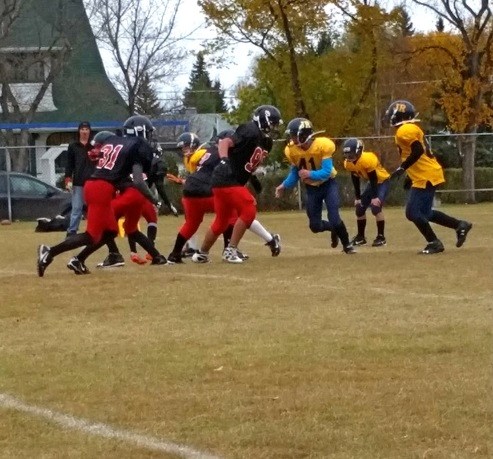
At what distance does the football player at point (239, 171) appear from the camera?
46.2 feet

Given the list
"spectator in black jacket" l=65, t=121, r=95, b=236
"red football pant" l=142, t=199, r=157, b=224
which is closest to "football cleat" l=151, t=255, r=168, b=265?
"red football pant" l=142, t=199, r=157, b=224

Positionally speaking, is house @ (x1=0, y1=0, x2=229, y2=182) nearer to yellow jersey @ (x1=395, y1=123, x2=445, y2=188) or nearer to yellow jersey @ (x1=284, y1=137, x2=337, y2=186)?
yellow jersey @ (x1=284, y1=137, x2=337, y2=186)

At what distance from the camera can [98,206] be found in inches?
515

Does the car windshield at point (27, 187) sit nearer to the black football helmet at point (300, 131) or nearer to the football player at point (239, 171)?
the black football helmet at point (300, 131)

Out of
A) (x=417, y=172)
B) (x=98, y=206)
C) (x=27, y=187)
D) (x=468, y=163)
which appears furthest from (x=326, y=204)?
(x=468, y=163)

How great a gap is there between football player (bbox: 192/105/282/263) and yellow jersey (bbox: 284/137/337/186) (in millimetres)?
735

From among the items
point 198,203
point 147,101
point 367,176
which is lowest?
point 198,203

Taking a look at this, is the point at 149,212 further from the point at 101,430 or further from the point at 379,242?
the point at 101,430

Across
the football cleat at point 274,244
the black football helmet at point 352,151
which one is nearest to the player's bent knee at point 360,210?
the black football helmet at point 352,151

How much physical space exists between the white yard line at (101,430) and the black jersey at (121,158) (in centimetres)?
666

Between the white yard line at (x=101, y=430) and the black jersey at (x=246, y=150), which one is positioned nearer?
the white yard line at (x=101, y=430)

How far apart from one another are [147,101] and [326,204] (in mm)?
39026

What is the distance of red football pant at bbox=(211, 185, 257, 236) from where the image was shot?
14.1m

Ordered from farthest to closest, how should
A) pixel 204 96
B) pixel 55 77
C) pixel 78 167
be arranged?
pixel 204 96 → pixel 55 77 → pixel 78 167
